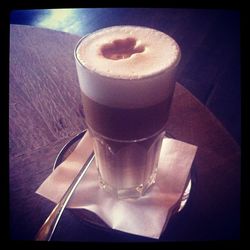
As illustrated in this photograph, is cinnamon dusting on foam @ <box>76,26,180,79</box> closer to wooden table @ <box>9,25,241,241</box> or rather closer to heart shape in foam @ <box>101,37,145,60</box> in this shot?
heart shape in foam @ <box>101,37,145,60</box>

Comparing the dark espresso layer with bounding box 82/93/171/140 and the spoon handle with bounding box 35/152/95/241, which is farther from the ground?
the dark espresso layer with bounding box 82/93/171/140

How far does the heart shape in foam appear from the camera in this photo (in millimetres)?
436

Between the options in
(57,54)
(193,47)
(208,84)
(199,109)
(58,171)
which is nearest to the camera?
(58,171)

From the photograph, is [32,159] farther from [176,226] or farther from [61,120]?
[176,226]

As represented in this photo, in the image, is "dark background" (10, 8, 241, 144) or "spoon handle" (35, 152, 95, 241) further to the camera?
"dark background" (10, 8, 241, 144)

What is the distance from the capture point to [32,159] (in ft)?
1.72

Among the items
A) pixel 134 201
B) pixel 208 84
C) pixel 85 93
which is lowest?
pixel 208 84

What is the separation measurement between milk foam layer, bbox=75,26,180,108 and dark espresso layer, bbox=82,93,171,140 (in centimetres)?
1

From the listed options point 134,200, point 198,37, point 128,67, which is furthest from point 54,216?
point 198,37

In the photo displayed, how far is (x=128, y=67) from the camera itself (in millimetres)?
404

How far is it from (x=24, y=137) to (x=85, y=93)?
17cm

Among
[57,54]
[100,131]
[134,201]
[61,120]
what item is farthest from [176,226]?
[57,54]

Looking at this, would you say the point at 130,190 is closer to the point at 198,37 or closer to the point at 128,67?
the point at 128,67

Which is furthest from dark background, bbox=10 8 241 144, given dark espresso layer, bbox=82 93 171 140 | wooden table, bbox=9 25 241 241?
dark espresso layer, bbox=82 93 171 140
